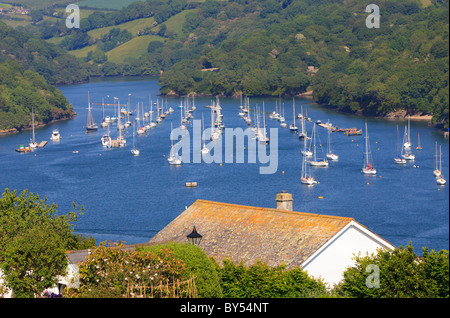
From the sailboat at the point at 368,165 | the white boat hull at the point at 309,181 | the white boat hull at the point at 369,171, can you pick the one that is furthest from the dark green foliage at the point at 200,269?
the sailboat at the point at 368,165

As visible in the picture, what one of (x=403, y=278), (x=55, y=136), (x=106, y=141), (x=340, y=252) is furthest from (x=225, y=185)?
(x=403, y=278)

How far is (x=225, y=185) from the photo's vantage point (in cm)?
11494

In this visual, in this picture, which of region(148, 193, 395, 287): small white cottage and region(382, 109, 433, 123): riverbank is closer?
region(148, 193, 395, 287): small white cottage

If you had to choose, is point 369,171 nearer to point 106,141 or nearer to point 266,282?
point 106,141

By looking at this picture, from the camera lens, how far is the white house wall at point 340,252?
113 feet

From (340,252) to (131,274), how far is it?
31.5 ft

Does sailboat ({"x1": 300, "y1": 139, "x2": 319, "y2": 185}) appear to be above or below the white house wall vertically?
below

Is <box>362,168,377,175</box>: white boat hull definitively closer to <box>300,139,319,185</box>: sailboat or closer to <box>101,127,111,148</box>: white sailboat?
<box>300,139,319,185</box>: sailboat

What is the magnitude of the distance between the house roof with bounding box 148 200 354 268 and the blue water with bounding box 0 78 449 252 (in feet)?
113

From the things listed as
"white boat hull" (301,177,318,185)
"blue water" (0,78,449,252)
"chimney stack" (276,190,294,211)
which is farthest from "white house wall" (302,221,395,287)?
"white boat hull" (301,177,318,185)

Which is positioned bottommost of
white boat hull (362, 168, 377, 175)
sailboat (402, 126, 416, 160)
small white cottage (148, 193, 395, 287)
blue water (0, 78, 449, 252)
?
blue water (0, 78, 449, 252)

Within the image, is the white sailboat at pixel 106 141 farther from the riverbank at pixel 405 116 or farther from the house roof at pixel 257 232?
the house roof at pixel 257 232

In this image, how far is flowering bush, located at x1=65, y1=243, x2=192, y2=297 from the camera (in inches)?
1134

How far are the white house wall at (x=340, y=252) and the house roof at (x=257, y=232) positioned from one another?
321 mm
